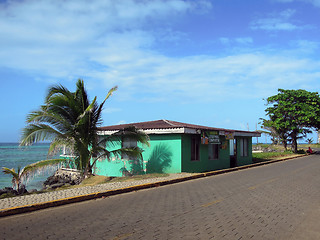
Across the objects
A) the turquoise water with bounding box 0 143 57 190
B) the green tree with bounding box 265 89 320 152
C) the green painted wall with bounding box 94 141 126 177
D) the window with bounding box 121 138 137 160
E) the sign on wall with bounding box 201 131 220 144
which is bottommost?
the turquoise water with bounding box 0 143 57 190

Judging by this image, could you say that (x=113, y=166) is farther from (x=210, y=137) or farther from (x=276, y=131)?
(x=276, y=131)

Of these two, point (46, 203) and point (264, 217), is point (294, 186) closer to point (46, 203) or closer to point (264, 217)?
point (264, 217)

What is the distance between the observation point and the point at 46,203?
772 centimetres

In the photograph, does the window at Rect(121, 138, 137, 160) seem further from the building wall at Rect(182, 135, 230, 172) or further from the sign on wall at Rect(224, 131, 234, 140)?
the sign on wall at Rect(224, 131, 234, 140)

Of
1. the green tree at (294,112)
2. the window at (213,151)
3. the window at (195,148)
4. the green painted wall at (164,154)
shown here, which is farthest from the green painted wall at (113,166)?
the green tree at (294,112)

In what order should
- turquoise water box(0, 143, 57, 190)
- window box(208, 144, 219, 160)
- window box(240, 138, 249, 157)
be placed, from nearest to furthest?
window box(208, 144, 219, 160)
turquoise water box(0, 143, 57, 190)
window box(240, 138, 249, 157)

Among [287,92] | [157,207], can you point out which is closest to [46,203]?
[157,207]

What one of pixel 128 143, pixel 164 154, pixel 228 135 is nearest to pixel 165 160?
pixel 164 154

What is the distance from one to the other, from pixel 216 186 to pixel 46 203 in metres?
6.34

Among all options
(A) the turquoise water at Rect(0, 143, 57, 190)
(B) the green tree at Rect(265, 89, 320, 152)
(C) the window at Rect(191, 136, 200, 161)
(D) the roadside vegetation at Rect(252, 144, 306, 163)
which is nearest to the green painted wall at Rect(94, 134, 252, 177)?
(C) the window at Rect(191, 136, 200, 161)

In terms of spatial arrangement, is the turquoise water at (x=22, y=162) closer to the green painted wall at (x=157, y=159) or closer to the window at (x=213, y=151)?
the green painted wall at (x=157, y=159)

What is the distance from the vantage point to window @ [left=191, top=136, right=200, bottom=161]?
54.3 ft

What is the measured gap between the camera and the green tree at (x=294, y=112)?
119 feet

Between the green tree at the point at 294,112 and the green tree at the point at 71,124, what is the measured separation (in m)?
28.5
